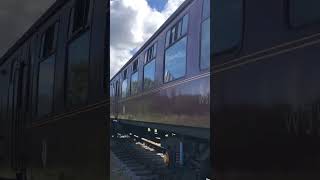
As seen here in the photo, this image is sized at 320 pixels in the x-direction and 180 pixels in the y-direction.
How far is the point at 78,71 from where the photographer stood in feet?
13.9

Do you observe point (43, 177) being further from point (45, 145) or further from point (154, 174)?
point (154, 174)

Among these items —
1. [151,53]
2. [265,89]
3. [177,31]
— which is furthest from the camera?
[151,53]

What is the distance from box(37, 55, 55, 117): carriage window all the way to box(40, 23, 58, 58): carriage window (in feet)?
0.21

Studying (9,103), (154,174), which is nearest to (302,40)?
(154,174)

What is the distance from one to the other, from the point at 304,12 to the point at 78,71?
2.53 metres

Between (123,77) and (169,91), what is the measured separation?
711 mm

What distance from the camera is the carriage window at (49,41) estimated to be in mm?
4914

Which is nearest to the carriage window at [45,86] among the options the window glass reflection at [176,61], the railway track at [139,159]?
the railway track at [139,159]

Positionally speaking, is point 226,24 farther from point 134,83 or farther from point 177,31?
point 134,83

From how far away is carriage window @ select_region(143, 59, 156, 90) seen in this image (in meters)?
2.91

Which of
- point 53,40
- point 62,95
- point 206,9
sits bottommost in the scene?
point 62,95

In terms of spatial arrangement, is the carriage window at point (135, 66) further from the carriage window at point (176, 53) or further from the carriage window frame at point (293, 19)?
the carriage window frame at point (293, 19)

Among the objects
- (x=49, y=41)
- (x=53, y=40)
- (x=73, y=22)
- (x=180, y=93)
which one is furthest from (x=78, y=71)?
(x=180, y=93)

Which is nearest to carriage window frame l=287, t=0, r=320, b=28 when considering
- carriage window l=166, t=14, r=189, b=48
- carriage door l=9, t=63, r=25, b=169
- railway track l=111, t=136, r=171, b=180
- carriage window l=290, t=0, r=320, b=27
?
carriage window l=290, t=0, r=320, b=27
